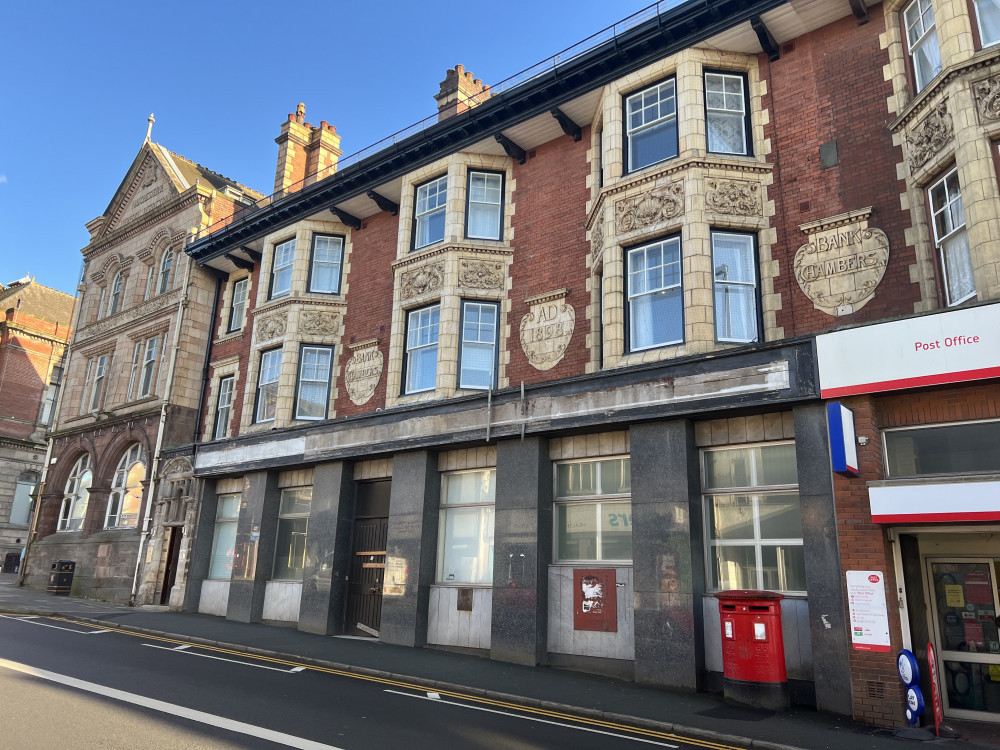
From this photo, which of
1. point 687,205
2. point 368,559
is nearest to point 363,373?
point 368,559

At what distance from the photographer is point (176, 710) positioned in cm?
766

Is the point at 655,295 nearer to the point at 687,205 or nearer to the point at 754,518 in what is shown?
the point at 687,205

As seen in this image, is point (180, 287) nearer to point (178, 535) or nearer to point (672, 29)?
point (178, 535)

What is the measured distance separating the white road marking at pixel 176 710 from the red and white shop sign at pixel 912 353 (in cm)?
833

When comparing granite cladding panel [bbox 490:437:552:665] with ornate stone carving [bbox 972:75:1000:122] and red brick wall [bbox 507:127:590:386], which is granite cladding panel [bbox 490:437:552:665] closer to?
red brick wall [bbox 507:127:590:386]

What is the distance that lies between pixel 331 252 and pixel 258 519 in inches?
314

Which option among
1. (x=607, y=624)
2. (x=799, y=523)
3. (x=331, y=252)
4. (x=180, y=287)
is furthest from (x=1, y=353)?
(x=799, y=523)

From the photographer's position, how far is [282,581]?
18.4 meters

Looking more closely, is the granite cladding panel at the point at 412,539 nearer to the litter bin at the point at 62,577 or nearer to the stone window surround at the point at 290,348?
the stone window surround at the point at 290,348

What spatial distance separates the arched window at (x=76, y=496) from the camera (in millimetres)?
27250

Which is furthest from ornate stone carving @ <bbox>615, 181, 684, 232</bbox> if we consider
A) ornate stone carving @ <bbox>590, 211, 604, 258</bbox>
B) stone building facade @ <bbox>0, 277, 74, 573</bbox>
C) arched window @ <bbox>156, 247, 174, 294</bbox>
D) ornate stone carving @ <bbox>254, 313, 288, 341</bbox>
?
stone building facade @ <bbox>0, 277, 74, 573</bbox>

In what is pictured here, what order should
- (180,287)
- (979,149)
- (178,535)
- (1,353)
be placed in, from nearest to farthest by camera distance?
(979,149) → (178,535) → (180,287) → (1,353)

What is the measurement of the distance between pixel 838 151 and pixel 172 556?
2172cm

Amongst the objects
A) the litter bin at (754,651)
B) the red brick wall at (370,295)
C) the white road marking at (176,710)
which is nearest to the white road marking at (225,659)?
the white road marking at (176,710)
